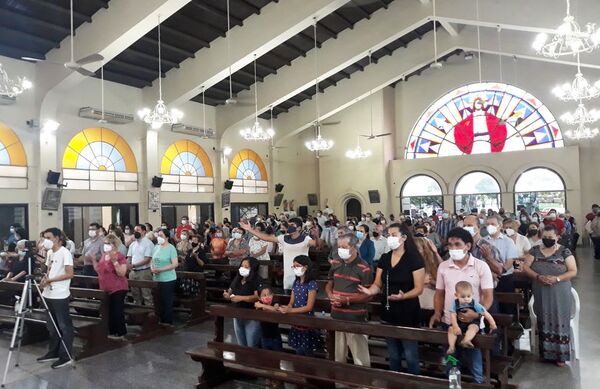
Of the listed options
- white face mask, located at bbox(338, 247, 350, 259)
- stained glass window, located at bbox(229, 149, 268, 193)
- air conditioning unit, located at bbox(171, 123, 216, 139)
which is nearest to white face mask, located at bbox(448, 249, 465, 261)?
white face mask, located at bbox(338, 247, 350, 259)

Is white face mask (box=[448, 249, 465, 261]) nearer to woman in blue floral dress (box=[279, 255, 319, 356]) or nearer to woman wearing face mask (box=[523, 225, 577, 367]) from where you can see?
woman in blue floral dress (box=[279, 255, 319, 356])

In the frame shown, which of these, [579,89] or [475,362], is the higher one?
[579,89]

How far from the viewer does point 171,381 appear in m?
4.42

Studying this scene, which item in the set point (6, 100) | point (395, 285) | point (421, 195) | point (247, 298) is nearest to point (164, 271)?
point (247, 298)

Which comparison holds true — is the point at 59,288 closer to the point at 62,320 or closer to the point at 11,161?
the point at 62,320

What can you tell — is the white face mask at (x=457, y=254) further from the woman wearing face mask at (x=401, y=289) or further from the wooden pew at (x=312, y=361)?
the wooden pew at (x=312, y=361)

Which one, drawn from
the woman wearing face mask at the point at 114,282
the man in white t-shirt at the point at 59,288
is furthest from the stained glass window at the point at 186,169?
the man in white t-shirt at the point at 59,288

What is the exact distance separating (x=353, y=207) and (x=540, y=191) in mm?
7346

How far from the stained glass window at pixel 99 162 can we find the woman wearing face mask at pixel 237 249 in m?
6.00

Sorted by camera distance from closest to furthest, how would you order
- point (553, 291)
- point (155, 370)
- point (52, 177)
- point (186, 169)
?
point (553, 291) → point (155, 370) → point (52, 177) → point (186, 169)

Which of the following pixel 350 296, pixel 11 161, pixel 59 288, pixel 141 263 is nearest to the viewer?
pixel 350 296

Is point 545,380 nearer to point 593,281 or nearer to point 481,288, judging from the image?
point 481,288

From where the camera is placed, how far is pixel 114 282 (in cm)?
561

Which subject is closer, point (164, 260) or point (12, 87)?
point (164, 260)
